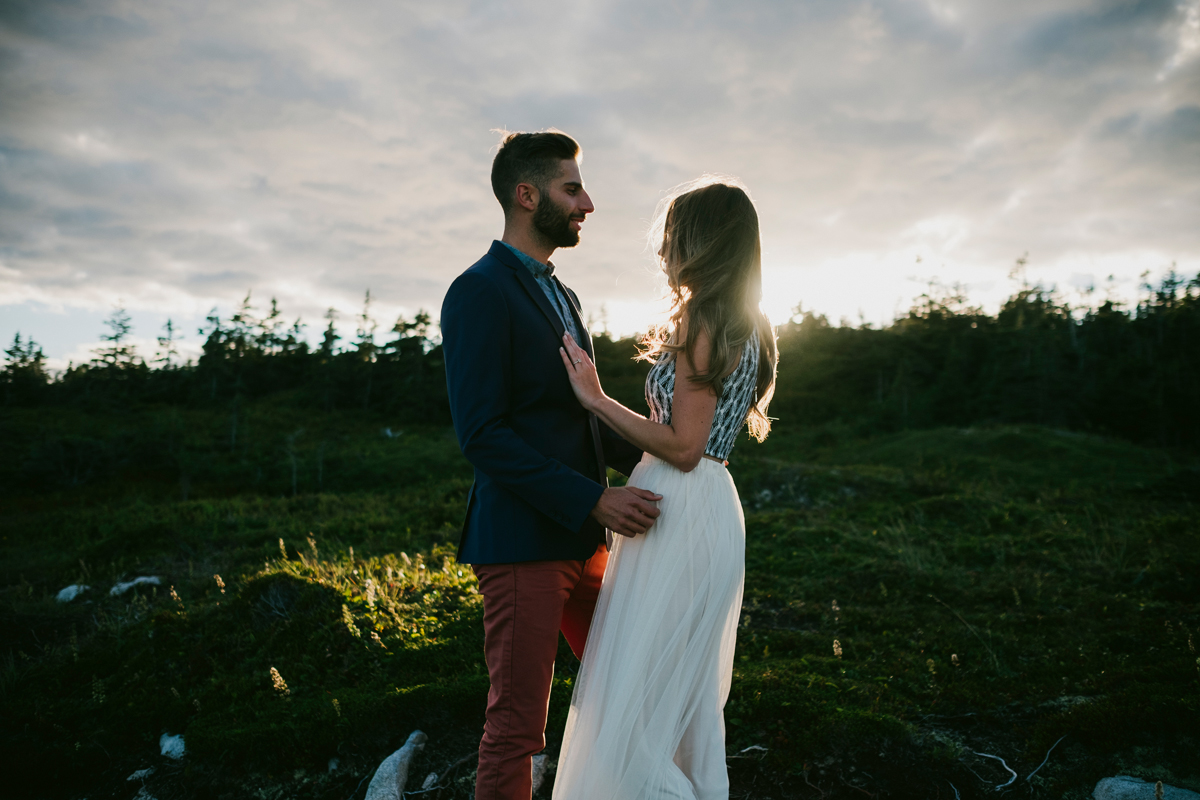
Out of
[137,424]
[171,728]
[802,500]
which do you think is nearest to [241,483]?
[137,424]

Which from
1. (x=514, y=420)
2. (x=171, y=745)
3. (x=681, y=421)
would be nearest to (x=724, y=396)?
(x=681, y=421)

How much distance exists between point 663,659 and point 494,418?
1043 millimetres

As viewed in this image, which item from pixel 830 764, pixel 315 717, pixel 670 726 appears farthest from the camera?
A: pixel 315 717

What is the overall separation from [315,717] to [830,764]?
2892 mm

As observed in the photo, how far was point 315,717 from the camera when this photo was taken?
368 centimetres

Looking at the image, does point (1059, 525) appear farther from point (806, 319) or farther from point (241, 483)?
point (806, 319)

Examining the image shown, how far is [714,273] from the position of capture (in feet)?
7.32

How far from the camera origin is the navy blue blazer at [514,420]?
2123 mm

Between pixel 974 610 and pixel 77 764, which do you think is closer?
pixel 77 764

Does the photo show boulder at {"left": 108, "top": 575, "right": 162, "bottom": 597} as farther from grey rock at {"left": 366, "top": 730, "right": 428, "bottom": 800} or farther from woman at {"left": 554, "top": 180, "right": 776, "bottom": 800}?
woman at {"left": 554, "top": 180, "right": 776, "bottom": 800}

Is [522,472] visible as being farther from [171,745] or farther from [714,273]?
[171,745]

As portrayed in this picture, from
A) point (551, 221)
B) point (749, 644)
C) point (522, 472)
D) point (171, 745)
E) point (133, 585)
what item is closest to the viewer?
point (522, 472)

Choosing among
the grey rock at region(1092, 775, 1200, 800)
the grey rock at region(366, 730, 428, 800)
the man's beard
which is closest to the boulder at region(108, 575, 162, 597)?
the grey rock at region(366, 730, 428, 800)

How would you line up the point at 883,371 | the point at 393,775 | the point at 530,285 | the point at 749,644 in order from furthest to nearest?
the point at 883,371 < the point at 749,644 < the point at 393,775 < the point at 530,285
